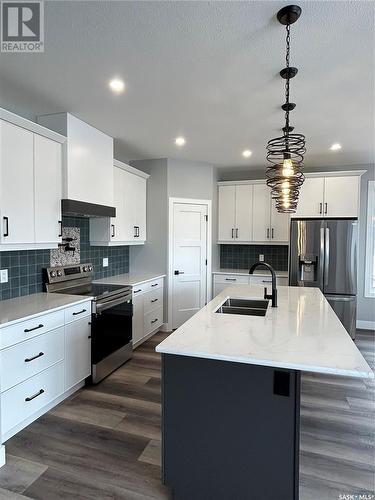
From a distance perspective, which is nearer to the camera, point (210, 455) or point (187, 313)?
point (210, 455)

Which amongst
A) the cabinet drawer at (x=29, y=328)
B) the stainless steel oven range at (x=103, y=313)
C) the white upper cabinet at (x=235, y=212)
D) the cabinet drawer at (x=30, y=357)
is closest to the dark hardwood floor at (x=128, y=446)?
the stainless steel oven range at (x=103, y=313)

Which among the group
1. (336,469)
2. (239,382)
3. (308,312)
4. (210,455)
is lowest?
(336,469)

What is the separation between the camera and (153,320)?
4.42 meters

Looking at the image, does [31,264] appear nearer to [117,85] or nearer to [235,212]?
[117,85]

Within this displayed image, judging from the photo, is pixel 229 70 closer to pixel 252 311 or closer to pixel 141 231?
pixel 252 311

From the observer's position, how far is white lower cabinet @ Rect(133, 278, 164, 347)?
393cm

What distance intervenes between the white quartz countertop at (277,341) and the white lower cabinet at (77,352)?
3.96 feet

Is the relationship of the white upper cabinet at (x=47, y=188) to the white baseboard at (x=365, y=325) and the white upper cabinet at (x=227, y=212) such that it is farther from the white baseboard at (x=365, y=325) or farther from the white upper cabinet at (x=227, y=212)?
the white baseboard at (x=365, y=325)

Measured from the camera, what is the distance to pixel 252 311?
2.74 m

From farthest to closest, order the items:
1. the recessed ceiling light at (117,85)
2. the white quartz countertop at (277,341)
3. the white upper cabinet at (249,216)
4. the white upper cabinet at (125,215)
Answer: the white upper cabinet at (249,216), the white upper cabinet at (125,215), the recessed ceiling light at (117,85), the white quartz countertop at (277,341)

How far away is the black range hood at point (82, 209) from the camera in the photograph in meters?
2.94

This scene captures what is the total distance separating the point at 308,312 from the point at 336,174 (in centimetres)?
291

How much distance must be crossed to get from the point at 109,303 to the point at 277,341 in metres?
1.97

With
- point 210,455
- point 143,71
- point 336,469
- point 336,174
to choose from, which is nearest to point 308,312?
point 336,469
